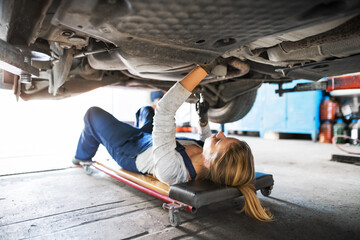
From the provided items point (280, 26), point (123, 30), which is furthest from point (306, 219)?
point (123, 30)

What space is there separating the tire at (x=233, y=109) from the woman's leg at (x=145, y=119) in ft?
2.61

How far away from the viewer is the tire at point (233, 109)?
2301mm

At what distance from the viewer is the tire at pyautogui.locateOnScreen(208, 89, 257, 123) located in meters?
2.30

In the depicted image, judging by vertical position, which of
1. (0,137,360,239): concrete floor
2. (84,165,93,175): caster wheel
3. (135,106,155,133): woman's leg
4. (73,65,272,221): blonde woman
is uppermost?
(135,106,155,133): woman's leg

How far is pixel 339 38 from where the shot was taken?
86 cm

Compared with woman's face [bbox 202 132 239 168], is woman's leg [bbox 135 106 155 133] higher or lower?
higher

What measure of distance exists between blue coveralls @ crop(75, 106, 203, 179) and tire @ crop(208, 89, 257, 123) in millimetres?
810

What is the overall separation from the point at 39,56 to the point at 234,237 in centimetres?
114

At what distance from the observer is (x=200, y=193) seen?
1.00 m

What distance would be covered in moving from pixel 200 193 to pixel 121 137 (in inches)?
29.7

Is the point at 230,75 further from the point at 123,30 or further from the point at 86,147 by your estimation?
the point at 86,147

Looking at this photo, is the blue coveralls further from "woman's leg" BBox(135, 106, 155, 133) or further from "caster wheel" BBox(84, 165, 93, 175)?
"caster wheel" BBox(84, 165, 93, 175)

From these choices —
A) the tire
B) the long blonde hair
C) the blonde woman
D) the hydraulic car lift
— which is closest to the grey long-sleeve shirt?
the blonde woman

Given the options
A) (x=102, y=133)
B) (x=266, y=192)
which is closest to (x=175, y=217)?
(x=266, y=192)
